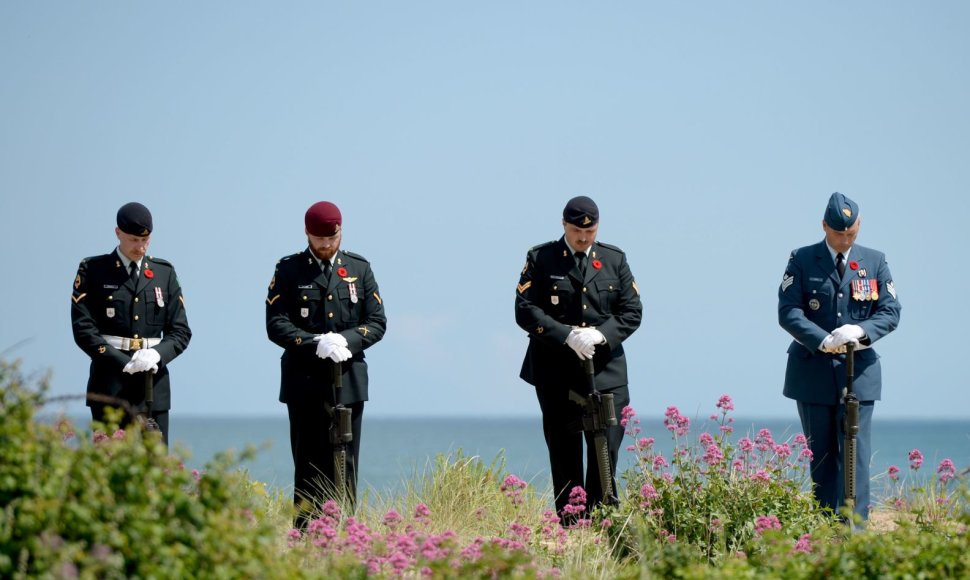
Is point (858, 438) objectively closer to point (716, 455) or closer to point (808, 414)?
point (808, 414)

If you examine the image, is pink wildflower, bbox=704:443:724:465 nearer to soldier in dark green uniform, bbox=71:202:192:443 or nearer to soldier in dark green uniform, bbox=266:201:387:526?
soldier in dark green uniform, bbox=266:201:387:526

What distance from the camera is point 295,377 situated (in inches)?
273

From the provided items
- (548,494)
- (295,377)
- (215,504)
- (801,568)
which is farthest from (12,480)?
(548,494)

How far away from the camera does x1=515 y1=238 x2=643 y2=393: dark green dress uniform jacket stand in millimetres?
6980

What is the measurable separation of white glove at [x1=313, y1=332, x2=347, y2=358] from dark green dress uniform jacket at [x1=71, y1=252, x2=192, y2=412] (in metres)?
0.93

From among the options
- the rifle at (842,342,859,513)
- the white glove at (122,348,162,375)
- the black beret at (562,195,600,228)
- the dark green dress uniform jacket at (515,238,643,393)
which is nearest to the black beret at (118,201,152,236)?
the white glove at (122,348,162,375)

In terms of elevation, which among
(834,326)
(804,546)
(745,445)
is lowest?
(804,546)

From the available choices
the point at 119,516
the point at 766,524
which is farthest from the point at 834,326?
the point at 119,516

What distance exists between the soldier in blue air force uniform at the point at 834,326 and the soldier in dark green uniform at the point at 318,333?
7.75ft

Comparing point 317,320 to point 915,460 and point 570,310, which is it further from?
point 915,460

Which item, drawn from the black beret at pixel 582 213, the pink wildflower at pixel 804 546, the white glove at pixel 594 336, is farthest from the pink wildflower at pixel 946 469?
the black beret at pixel 582 213

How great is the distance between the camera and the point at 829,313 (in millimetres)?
7188

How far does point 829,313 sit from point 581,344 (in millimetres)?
1486

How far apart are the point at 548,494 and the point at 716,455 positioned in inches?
81.4
